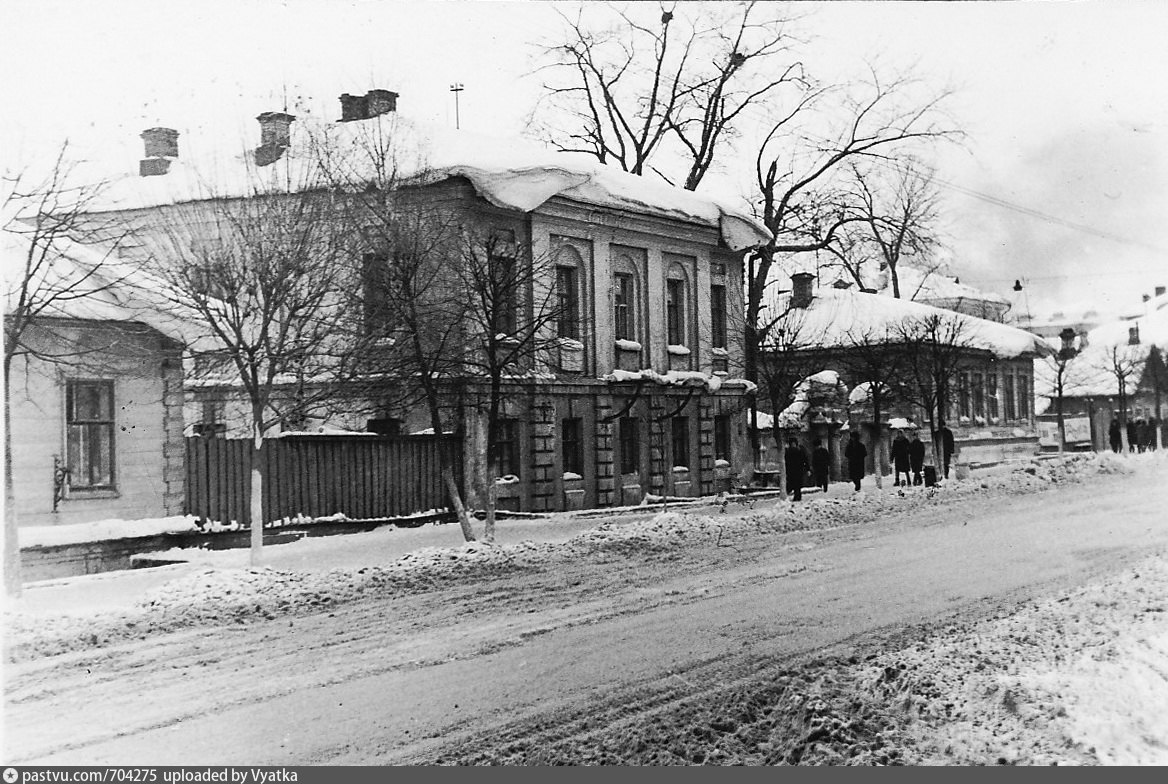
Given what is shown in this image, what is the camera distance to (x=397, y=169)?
41.8ft

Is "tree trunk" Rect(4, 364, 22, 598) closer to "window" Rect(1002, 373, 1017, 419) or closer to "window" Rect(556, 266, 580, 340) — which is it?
"window" Rect(556, 266, 580, 340)

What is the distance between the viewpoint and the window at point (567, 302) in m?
13.3

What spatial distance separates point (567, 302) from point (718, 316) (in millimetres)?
5672

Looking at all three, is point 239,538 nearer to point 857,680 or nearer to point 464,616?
point 464,616

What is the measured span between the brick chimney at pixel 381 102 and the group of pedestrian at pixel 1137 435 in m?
8.44

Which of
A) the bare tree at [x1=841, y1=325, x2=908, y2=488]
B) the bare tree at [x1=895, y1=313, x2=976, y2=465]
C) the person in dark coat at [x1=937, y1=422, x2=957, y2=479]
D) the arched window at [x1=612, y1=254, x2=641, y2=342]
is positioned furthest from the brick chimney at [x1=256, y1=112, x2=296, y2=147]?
the bare tree at [x1=841, y1=325, x2=908, y2=488]

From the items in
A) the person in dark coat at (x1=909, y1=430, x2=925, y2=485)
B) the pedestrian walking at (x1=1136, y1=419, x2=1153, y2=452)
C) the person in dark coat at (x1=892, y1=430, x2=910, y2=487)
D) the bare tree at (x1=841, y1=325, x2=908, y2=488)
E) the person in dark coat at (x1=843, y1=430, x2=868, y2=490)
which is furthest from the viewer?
the person in dark coat at (x1=843, y1=430, x2=868, y2=490)

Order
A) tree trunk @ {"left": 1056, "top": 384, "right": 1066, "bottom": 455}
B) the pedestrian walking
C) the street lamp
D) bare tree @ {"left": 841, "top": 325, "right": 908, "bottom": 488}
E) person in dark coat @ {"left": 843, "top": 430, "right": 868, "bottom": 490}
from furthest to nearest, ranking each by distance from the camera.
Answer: person in dark coat @ {"left": 843, "top": 430, "right": 868, "bottom": 490}, bare tree @ {"left": 841, "top": 325, "right": 908, "bottom": 488}, tree trunk @ {"left": 1056, "top": 384, "right": 1066, "bottom": 455}, the pedestrian walking, the street lamp

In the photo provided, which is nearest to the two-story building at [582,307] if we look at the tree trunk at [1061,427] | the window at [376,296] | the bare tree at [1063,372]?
the window at [376,296]

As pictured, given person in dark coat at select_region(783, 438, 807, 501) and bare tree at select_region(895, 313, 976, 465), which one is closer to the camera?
bare tree at select_region(895, 313, 976, 465)

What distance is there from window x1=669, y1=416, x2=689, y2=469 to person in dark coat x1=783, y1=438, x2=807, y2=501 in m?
2.36

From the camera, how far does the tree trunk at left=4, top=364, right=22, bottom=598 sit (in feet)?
21.2

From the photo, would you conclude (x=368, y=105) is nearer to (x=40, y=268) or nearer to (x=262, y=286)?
(x=262, y=286)

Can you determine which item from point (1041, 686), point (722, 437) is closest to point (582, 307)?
point (722, 437)
